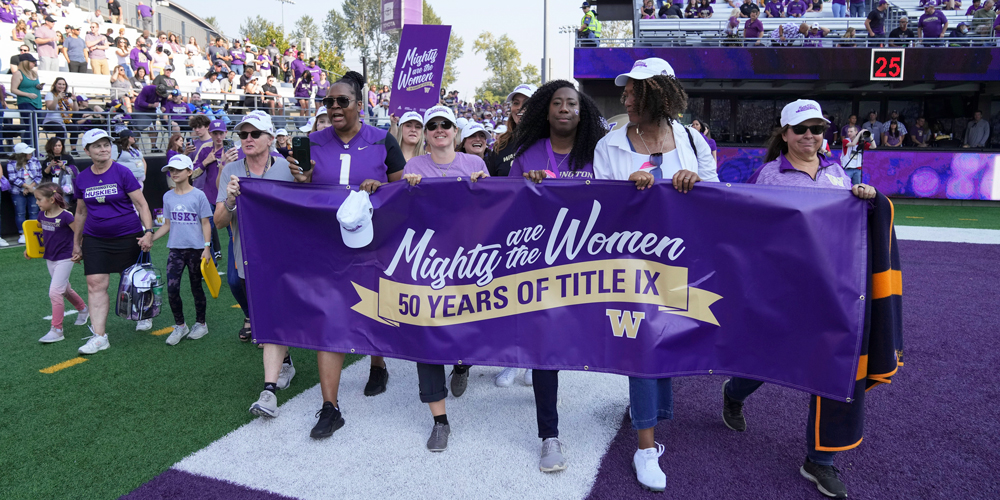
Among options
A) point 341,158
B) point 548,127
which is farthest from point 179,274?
point 548,127

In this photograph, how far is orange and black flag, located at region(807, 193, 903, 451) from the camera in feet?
9.80

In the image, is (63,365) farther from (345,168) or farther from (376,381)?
(345,168)

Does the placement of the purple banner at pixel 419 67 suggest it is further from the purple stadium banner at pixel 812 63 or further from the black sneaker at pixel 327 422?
the purple stadium banner at pixel 812 63

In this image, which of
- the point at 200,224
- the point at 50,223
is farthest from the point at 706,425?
the point at 50,223

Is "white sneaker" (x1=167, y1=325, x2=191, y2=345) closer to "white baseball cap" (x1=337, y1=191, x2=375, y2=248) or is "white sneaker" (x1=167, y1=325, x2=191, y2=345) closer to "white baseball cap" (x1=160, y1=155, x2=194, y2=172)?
"white baseball cap" (x1=160, y1=155, x2=194, y2=172)

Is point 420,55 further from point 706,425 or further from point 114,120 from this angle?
point 114,120

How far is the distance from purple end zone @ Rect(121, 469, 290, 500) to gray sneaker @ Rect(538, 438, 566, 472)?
1.22 m

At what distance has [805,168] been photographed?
3492 millimetres

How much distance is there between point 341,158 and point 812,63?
17.2 meters

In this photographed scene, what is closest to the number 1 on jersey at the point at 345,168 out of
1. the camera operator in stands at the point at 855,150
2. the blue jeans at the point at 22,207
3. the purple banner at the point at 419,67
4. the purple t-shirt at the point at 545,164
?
the purple t-shirt at the point at 545,164

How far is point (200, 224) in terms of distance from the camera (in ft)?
18.8

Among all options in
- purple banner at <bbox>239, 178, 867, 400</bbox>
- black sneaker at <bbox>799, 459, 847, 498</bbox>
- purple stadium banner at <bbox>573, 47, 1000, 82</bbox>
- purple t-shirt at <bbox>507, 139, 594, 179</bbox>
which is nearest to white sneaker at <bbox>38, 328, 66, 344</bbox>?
purple banner at <bbox>239, 178, 867, 400</bbox>

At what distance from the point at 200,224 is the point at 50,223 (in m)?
1.19

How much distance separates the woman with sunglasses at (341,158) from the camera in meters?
3.82
